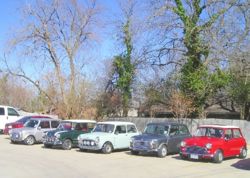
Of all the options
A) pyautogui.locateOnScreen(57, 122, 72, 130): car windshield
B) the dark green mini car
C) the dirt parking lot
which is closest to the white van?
the dark green mini car

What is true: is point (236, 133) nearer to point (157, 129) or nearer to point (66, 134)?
point (157, 129)

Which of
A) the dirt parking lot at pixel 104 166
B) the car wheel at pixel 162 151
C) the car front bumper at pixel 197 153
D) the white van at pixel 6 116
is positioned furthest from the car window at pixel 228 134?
the white van at pixel 6 116

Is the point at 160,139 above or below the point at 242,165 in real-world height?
above

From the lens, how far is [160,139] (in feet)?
72.3

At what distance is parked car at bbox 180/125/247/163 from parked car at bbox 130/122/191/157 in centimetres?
150

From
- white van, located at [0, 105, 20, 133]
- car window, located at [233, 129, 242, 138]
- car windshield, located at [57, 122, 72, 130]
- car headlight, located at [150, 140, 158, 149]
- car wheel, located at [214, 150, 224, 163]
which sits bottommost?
car wheel, located at [214, 150, 224, 163]

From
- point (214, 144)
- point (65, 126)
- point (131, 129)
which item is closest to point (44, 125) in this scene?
point (65, 126)

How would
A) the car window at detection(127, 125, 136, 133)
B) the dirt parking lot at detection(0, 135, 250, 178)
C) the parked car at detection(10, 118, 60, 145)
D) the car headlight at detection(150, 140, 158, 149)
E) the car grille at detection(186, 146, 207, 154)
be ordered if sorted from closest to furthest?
the dirt parking lot at detection(0, 135, 250, 178) → the car grille at detection(186, 146, 207, 154) → the car headlight at detection(150, 140, 158, 149) → the car window at detection(127, 125, 136, 133) → the parked car at detection(10, 118, 60, 145)

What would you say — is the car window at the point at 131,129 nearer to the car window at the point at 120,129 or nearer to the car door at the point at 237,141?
the car window at the point at 120,129

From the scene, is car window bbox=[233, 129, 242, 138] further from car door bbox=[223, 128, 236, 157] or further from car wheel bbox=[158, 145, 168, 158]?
car wheel bbox=[158, 145, 168, 158]

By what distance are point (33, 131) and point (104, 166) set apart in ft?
35.1

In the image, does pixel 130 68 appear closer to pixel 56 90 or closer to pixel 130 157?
pixel 56 90

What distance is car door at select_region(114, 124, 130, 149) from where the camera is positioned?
78.1ft

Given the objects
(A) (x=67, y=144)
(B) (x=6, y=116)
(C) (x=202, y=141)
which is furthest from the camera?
(B) (x=6, y=116)
